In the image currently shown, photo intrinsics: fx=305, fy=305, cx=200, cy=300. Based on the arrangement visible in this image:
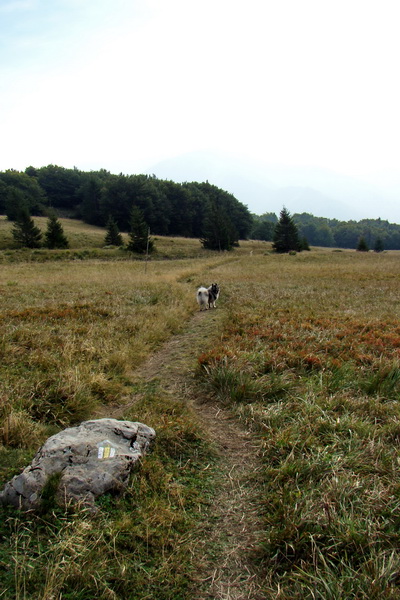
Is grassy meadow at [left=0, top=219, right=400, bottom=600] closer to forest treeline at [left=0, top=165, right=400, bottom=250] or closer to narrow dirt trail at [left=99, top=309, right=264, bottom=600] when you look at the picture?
narrow dirt trail at [left=99, top=309, right=264, bottom=600]

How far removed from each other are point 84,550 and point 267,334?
22.0 feet

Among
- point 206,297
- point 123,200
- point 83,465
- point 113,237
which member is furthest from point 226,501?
point 123,200

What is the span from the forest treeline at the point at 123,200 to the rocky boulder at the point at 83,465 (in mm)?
64719

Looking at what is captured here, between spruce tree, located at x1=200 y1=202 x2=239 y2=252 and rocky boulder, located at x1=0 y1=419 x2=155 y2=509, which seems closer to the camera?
rocky boulder, located at x1=0 y1=419 x2=155 y2=509

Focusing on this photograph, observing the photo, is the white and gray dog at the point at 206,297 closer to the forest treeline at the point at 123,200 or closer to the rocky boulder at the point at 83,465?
the rocky boulder at the point at 83,465

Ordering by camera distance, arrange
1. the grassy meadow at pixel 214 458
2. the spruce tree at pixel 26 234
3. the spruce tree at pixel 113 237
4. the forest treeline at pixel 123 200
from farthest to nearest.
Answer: the forest treeline at pixel 123 200, the spruce tree at pixel 113 237, the spruce tree at pixel 26 234, the grassy meadow at pixel 214 458

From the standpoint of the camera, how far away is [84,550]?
8.33 feet

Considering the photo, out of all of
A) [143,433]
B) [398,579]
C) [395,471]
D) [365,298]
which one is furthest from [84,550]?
[365,298]

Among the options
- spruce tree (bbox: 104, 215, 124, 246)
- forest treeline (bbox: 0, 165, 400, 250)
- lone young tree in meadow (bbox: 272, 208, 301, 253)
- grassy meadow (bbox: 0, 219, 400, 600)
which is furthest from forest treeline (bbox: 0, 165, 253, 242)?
grassy meadow (bbox: 0, 219, 400, 600)

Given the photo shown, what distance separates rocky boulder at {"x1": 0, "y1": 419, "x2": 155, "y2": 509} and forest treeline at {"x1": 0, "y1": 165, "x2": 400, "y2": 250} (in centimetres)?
6472

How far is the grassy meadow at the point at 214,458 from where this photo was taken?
246 cm

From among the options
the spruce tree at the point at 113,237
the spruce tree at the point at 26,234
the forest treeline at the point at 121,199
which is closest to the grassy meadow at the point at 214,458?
the spruce tree at the point at 26,234

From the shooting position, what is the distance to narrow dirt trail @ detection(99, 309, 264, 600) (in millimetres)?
2533

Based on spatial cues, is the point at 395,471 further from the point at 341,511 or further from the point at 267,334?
the point at 267,334
